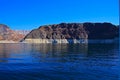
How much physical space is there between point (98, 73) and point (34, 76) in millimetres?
8361

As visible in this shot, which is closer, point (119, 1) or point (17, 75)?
point (119, 1)

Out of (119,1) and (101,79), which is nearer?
(119,1)

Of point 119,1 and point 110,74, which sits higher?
point 119,1

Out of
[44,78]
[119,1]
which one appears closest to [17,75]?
[44,78]

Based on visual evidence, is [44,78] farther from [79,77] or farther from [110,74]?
[110,74]

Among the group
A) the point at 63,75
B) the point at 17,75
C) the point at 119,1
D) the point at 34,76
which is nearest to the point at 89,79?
the point at 63,75

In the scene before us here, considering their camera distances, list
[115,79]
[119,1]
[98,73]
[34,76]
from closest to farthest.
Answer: [119,1]
[115,79]
[34,76]
[98,73]

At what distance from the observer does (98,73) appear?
37719 millimetres

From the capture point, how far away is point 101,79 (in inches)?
1315

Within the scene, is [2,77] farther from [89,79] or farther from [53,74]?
[89,79]

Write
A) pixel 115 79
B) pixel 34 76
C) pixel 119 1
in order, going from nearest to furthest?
1. pixel 119 1
2. pixel 115 79
3. pixel 34 76

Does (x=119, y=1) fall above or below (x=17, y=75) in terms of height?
above

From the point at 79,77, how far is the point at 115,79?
167 inches

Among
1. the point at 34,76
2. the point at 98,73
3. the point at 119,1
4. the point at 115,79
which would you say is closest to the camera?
the point at 119,1
